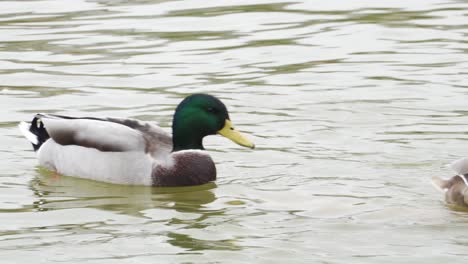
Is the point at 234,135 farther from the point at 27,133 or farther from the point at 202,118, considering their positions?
the point at 27,133

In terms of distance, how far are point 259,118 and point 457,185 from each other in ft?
11.8

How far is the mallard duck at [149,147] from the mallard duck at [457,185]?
1.80m

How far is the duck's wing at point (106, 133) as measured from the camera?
40.3 feet

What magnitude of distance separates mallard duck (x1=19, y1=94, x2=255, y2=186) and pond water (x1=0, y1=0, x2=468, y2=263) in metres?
0.13

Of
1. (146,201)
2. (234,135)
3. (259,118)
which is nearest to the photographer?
(146,201)

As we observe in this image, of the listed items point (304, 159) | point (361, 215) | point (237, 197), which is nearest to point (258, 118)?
point (304, 159)

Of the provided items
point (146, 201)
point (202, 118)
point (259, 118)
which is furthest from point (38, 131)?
point (259, 118)

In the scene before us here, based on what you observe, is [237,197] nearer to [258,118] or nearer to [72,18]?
[258,118]

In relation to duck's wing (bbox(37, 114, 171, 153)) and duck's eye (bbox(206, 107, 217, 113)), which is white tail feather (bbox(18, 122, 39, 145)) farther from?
duck's eye (bbox(206, 107, 217, 113))

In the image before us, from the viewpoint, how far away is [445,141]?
1295 centimetres

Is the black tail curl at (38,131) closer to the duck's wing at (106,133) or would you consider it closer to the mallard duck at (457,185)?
the duck's wing at (106,133)

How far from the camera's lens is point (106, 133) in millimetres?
12336

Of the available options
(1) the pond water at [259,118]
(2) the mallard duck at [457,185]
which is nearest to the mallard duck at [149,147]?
(1) the pond water at [259,118]

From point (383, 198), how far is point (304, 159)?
55.0 inches
